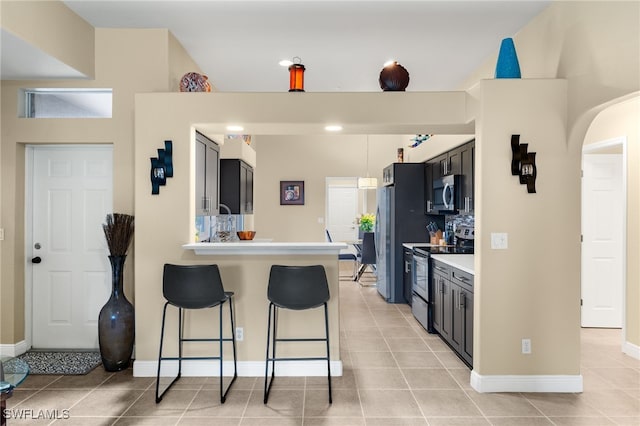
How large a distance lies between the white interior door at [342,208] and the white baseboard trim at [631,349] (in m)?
6.32

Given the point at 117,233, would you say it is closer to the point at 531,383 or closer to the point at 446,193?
the point at 531,383

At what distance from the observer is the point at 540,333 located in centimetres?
311

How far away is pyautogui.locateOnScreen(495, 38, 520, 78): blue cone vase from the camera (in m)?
3.20

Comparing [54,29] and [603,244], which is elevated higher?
[54,29]

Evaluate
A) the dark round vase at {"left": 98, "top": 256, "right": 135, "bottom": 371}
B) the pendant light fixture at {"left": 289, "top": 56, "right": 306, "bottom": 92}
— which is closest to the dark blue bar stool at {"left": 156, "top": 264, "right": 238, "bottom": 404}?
the dark round vase at {"left": 98, "top": 256, "right": 135, "bottom": 371}

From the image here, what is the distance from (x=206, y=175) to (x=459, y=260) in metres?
2.64

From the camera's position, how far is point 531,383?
3.09m

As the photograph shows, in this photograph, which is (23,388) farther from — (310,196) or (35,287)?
(310,196)

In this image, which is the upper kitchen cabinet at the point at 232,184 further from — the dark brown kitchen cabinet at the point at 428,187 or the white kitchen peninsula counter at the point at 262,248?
the dark brown kitchen cabinet at the point at 428,187

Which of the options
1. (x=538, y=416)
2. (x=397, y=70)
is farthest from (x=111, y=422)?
(x=397, y=70)

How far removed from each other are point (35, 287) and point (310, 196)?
5.59m

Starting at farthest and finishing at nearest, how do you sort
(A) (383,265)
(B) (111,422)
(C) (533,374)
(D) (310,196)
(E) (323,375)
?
(D) (310,196)
(A) (383,265)
(E) (323,375)
(C) (533,374)
(B) (111,422)

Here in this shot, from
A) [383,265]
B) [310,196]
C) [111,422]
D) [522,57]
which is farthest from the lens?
[310,196]

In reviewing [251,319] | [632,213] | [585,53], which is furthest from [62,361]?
[632,213]
